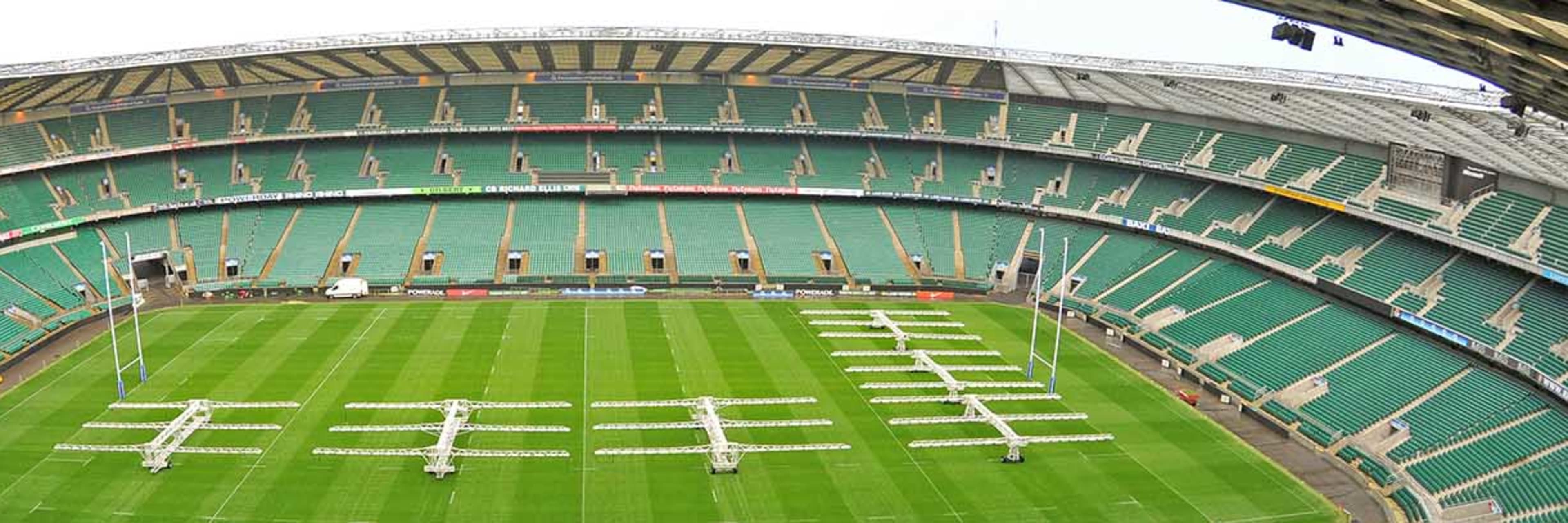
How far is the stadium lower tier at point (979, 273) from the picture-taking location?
37.2m

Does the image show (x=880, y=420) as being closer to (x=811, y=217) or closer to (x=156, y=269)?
(x=811, y=217)

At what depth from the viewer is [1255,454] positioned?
37.5 meters

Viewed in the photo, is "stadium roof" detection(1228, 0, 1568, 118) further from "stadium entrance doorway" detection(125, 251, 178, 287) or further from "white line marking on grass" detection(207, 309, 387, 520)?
"stadium entrance doorway" detection(125, 251, 178, 287)

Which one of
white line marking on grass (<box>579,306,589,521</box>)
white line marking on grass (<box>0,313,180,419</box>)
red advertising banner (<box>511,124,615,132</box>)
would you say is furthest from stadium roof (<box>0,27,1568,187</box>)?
white line marking on grass (<box>579,306,589,521</box>)

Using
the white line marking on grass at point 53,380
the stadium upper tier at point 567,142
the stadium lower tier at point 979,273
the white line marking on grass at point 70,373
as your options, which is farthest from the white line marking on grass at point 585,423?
the stadium upper tier at point 567,142

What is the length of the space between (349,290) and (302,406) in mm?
18388

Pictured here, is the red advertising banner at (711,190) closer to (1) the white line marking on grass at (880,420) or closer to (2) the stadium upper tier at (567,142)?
(2) the stadium upper tier at (567,142)

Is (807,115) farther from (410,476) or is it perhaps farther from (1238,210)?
(410,476)

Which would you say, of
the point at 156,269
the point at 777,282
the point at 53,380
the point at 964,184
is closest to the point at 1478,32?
the point at 777,282

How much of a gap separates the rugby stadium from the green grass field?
0.21 m

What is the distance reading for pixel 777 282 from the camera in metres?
60.2

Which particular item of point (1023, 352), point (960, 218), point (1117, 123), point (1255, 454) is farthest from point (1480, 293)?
point (960, 218)

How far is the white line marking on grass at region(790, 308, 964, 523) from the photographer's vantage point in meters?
32.2

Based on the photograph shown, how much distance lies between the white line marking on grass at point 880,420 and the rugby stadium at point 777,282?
0.58 feet
